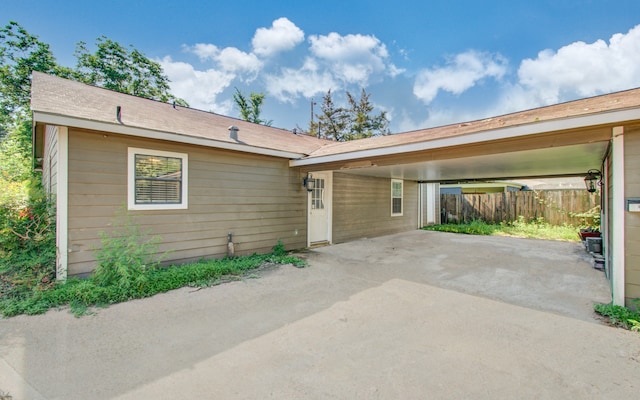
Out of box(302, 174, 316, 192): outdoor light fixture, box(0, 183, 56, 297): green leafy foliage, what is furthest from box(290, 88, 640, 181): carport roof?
box(0, 183, 56, 297): green leafy foliage

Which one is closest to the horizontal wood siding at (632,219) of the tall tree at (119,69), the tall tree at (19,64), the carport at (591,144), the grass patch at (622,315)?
the carport at (591,144)

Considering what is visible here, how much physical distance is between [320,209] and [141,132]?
4.80 m

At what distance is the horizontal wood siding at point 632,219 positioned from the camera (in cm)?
326

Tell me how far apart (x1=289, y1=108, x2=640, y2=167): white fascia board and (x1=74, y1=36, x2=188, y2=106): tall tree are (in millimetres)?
16361

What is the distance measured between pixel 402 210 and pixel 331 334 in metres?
9.27

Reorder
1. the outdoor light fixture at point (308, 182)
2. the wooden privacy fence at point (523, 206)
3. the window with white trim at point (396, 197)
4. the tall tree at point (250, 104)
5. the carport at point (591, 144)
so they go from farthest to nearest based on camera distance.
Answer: the tall tree at point (250, 104), the window with white trim at point (396, 197), the wooden privacy fence at point (523, 206), the outdoor light fixture at point (308, 182), the carport at point (591, 144)

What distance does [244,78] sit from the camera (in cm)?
2269

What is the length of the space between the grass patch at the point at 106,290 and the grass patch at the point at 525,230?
9.46 m

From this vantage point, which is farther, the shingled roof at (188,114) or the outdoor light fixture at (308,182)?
the outdoor light fixture at (308,182)

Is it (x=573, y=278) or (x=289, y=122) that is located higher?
(x=289, y=122)

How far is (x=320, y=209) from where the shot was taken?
806cm

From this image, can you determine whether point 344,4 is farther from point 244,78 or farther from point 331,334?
point 244,78

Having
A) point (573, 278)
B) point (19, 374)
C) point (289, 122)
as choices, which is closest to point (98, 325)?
point (19, 374)

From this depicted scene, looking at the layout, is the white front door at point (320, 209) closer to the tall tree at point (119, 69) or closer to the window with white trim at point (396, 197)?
the window with white trim at point (396, 197)
